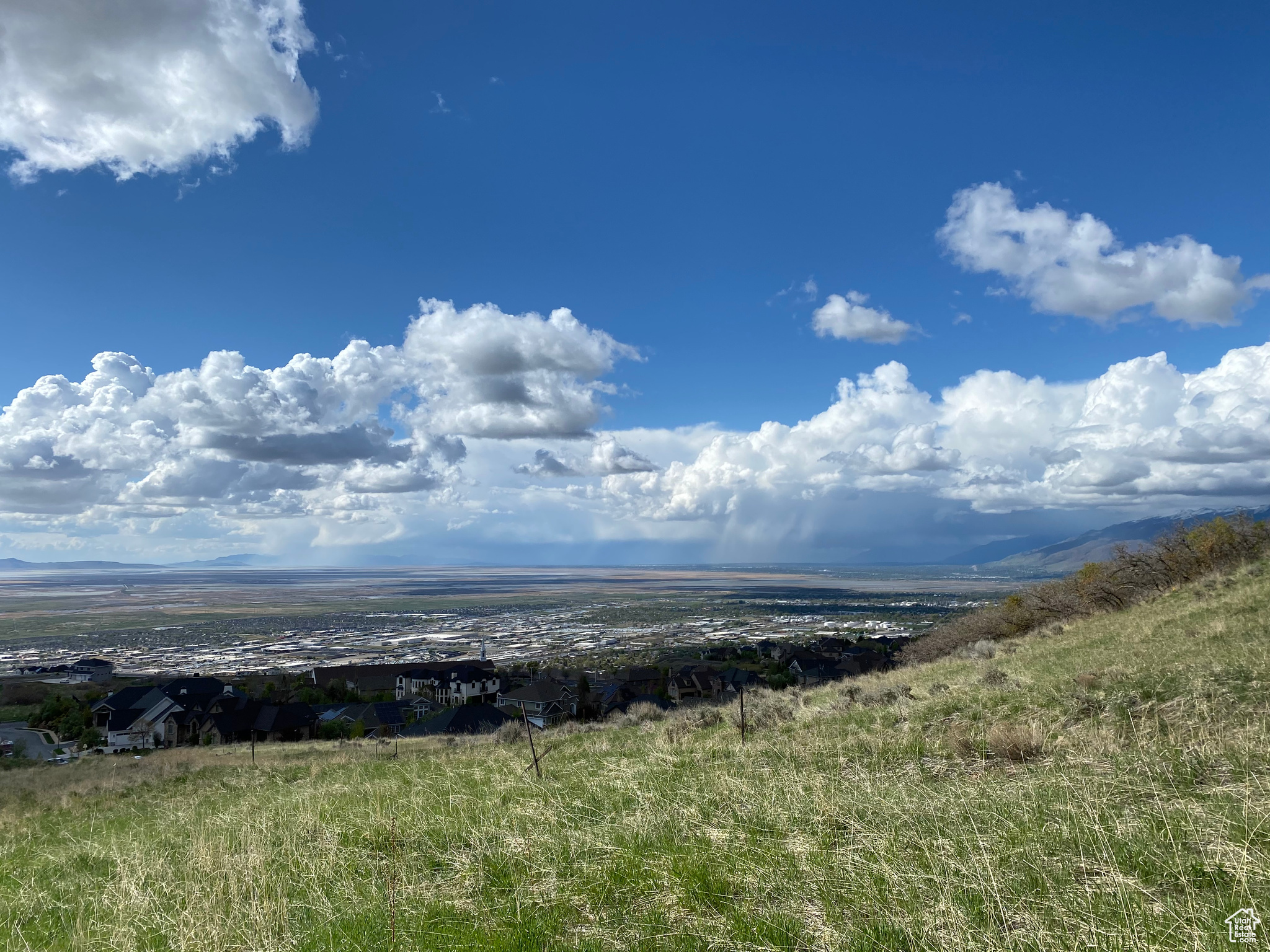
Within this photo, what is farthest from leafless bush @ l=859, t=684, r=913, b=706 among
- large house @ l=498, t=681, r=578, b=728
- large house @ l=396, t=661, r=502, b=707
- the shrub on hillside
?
large house @ l=396, t=661, r=502, b=707

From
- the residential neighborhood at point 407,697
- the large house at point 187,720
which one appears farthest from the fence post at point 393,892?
the large house at point 187,720

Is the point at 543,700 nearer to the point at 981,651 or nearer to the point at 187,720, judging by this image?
the point at 187,720

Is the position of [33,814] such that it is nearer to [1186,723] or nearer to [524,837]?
[524,837]

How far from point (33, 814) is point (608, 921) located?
20.6 metres

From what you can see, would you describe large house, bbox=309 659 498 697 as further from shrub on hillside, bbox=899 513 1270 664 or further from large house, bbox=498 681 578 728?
shrub on hillside, bbox=899 513 1270 664

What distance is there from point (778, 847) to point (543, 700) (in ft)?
172

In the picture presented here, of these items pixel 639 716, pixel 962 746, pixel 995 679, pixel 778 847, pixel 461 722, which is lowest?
pixel 461 722

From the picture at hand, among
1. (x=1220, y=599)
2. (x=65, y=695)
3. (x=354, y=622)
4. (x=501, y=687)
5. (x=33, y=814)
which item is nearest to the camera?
(x=33, y=814)

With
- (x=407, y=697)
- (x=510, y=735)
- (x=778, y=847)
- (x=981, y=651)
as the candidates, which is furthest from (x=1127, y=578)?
(x=407, y=697)

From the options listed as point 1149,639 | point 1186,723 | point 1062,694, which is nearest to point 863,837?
point 1186,723

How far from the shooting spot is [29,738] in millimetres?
49781

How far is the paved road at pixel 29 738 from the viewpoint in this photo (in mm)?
43866

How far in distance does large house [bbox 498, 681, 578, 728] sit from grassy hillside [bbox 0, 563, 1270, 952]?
4063 cm

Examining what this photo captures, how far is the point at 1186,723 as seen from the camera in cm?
877
